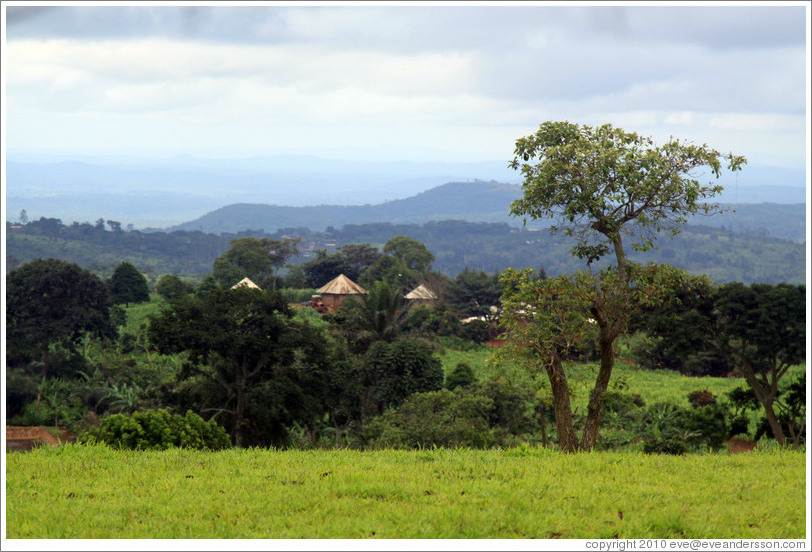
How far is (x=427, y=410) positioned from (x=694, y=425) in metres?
6.97

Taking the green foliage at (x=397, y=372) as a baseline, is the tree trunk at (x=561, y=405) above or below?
above

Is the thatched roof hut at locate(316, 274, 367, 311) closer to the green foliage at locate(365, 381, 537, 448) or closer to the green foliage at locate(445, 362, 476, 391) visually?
the green foliage at locate(445, 362, 476, 391)

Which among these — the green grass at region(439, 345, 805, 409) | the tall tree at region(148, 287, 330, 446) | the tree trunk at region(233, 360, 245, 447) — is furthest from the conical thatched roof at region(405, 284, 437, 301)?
the tree trunk at region(233, 360, 245, 447)

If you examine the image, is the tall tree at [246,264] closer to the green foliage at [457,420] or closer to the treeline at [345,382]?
the treeline at [345,382]

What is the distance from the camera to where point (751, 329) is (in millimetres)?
18078

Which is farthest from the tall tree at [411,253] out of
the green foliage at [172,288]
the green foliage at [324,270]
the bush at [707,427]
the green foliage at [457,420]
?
the bush at [707,427]

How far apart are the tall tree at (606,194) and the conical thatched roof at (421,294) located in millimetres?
45694

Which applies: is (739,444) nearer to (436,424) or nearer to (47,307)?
(436,424)

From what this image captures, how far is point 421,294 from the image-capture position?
191ft

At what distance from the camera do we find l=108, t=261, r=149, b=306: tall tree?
49375 millimetres

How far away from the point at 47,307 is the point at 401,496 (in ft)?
107

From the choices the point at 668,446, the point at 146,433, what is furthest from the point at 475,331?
the point at 146,433

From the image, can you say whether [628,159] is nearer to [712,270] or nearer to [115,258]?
[115,258]

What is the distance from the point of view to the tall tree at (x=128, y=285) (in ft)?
162
